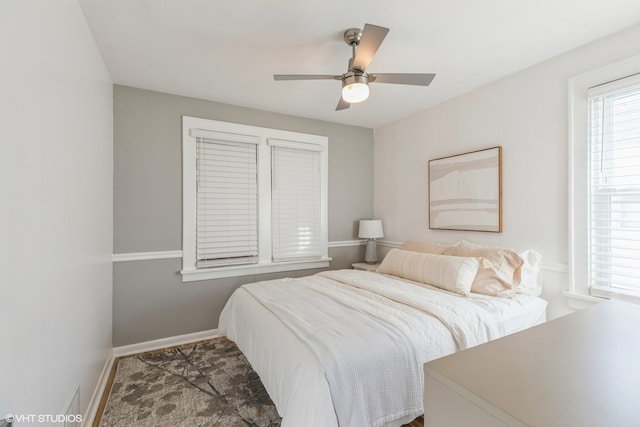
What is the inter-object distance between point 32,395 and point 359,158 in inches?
152

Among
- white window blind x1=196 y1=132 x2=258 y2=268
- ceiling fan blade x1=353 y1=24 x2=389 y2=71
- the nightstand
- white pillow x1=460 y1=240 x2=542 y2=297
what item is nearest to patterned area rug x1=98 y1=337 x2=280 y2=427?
white window blind x1=196 y1=132 x2=258 y2=268

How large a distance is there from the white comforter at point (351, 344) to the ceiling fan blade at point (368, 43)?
5.36 feet

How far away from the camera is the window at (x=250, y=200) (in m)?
3.15

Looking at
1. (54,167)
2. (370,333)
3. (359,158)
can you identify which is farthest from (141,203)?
(359,158)

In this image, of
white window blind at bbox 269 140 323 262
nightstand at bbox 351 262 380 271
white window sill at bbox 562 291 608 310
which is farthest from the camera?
nightstand at bbox 351 262 380 271

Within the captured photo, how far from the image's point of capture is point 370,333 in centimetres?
162

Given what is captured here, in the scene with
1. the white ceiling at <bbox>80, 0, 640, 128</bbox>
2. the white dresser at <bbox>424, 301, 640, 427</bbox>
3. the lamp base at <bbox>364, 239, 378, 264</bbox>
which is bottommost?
the lamp base at <bbox>364, 239, 378, 264</bbox>

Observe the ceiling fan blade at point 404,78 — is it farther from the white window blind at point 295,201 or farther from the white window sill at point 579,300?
the white window sill at point 579,300

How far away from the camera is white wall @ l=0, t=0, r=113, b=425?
0.98 m

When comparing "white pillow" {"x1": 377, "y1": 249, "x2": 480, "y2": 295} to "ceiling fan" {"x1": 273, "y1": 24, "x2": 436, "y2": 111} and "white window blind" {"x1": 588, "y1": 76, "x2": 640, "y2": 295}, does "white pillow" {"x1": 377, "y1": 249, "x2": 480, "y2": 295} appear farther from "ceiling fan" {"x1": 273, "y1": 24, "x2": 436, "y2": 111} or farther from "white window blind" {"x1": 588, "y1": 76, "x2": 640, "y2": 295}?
"ceiling fan" {"x1": 273, "y1": 24, "x2": 436, "y2": 111}

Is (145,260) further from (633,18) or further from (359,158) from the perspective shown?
(633,18)

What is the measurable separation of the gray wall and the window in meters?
0.12

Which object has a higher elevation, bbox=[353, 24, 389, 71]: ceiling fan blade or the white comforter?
bbox=[353, 24, 389, 71]: ceiling fan blade

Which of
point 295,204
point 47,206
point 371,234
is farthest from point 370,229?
point 47,206
